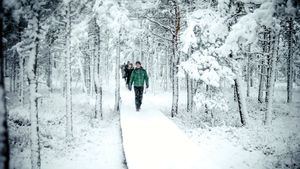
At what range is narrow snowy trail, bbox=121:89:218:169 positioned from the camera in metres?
8.08

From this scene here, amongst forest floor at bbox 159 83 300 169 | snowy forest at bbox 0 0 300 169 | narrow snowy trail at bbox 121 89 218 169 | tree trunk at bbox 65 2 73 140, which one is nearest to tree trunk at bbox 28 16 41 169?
snowy forest at bbox 0 0 300 169

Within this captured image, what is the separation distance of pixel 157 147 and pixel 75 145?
546 centimetres

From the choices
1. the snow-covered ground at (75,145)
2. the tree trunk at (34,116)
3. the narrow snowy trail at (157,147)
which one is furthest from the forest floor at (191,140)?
the tree trunk at (34,116)

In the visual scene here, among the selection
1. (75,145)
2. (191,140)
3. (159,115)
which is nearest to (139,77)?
(159,115)

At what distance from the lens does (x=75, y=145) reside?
1332 cm

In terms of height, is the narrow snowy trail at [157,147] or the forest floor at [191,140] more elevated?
the narrow snowy trail at [157,147]

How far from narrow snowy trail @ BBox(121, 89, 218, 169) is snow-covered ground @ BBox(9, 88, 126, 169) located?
1.16m

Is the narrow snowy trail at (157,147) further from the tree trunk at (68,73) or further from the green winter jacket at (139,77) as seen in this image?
the tree trunk at (68,73)

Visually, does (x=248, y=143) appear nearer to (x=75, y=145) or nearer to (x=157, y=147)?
(x=157, y=147)

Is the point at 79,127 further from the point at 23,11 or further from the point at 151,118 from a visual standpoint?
Result: the point at 23,11

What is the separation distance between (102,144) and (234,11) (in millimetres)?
9508

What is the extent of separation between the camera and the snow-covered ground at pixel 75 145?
1084 cm

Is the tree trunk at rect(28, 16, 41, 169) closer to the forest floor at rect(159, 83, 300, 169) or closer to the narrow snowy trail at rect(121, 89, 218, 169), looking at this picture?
the narrow snowy trail at rect(121, 89, 218, 169)

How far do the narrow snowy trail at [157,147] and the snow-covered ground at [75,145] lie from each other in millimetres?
1164
